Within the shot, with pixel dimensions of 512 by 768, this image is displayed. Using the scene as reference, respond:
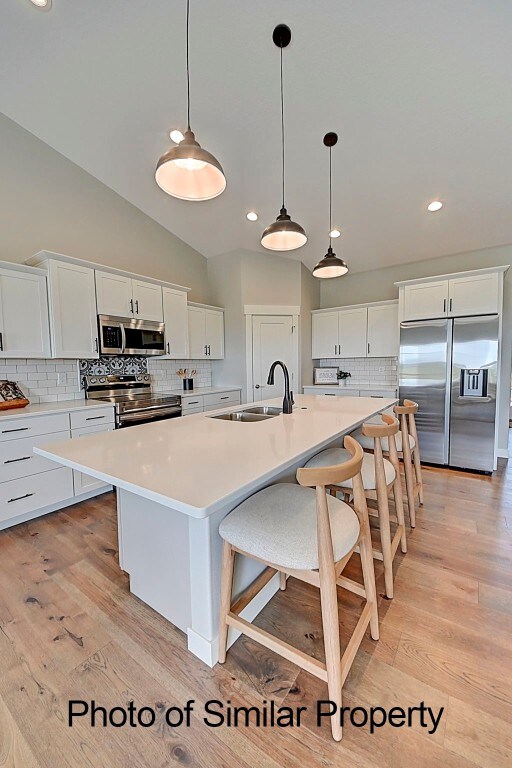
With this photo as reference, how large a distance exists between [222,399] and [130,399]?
137 cm

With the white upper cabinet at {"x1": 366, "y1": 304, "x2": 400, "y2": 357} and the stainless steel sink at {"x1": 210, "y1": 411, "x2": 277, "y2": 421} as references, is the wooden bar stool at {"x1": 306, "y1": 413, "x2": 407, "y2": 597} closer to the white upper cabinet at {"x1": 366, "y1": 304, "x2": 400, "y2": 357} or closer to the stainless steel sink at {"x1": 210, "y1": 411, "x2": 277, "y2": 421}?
the stainless steel sink at {"x1": 210, "y1": 411, "x2": 277, "y2": 421}

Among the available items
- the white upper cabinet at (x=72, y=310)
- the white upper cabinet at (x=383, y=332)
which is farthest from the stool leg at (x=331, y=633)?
the white upper cabinet at (x=383, y=332)

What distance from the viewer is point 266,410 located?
247 centimetres

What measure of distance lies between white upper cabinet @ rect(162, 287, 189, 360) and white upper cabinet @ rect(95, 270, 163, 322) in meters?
0.11

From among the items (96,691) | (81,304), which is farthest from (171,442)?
(81,304)

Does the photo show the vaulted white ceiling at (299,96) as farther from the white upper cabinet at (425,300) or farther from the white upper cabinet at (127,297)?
the white upper cabinet at (127,297)

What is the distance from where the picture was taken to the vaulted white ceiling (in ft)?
6.43

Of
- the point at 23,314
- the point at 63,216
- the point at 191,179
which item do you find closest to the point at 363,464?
the point at 191,179

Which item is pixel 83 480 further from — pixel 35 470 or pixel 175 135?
pixel 175 135

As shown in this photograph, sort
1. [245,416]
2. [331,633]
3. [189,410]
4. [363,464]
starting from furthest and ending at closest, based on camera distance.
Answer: [189,410]
[245,416]
[363,464]
[331,633]

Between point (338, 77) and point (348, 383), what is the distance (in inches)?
143

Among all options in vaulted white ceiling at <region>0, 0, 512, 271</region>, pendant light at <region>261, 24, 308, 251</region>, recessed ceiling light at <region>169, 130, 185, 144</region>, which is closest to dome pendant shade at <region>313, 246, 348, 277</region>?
pendant light at <region>261, 24, 308, 251</region>

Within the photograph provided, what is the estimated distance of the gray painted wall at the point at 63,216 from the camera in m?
2.93

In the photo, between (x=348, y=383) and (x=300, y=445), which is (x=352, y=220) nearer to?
(x=348, y=383)
